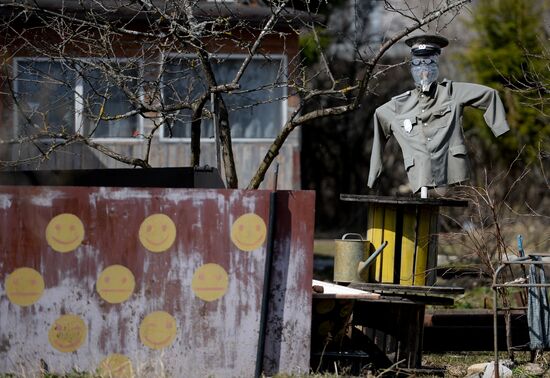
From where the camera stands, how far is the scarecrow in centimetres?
882

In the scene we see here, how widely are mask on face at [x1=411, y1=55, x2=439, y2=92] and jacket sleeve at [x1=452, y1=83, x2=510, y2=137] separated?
0.24m

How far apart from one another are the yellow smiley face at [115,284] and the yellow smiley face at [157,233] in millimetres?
261

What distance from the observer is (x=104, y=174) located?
895 centimetres

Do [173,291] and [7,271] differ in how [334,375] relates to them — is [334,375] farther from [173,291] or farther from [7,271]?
[7,271]

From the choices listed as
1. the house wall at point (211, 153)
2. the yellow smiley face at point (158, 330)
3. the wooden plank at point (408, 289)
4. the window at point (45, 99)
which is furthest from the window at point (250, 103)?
the yellow smiley face at point (158, 330)

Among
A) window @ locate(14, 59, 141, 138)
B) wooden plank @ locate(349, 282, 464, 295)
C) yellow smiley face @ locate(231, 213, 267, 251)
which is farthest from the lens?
window @ locate(14, 59, 141, 138)

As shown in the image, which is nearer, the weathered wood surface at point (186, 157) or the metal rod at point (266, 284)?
the metal rod at point (266, 284)

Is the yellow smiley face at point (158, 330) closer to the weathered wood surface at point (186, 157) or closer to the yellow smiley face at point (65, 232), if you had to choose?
the yellow smiley face at point (65, 232)

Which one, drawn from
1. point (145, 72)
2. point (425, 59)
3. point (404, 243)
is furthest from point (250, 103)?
point (404, 243)

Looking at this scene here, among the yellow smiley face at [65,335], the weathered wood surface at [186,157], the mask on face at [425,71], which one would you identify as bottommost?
the yellow smiley face at [65,335]

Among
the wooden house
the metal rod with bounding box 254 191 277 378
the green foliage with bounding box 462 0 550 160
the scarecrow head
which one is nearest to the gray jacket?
the scarecrow head

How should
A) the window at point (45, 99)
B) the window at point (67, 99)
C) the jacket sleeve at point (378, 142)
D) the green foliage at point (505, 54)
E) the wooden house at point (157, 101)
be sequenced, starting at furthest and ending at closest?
the green foliage at point (505, 54), the wooden house at point (157, 101), the window at point (45, 99), the window at point (67, 99), the jacket sleeve at point (378, 142)

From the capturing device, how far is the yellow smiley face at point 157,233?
7453mm

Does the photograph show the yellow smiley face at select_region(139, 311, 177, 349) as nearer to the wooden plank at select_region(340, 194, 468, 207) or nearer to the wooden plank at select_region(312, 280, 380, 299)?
the wooden plank at select_region(312, 280, 380, 299)
